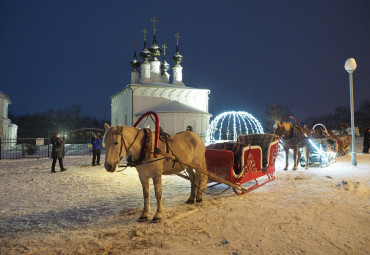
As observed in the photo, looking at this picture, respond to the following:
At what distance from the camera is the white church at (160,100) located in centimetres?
2891

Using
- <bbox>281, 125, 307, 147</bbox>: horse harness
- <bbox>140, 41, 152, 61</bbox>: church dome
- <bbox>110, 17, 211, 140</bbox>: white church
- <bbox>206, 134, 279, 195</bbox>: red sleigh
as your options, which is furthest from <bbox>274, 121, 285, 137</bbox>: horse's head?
<bbox>140, 41, 152, 61</bbox>: church dome

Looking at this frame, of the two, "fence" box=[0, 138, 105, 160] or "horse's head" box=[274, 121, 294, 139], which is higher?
"horse's head" box=[274, 121, 294, 139]

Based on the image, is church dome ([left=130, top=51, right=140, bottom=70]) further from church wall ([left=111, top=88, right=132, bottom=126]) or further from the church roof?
the church roof

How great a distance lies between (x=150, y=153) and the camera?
4371 mm

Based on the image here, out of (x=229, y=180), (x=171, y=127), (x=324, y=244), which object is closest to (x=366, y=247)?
(x=324, y=244)

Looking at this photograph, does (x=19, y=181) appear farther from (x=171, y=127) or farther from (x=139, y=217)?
(x=171, y=127)

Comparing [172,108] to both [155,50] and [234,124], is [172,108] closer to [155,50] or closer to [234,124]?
[155,50]

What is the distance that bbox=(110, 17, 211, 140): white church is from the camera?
28.9 metres

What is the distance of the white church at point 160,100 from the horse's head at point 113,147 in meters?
23.3

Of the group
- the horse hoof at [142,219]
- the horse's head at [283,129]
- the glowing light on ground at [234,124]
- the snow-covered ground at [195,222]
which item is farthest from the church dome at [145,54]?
the horse hoof at [142,219]

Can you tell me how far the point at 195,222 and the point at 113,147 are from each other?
190cm

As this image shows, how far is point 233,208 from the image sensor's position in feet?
17.3

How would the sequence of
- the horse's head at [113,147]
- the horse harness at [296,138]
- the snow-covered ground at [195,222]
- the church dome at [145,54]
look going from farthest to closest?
the church dome at [145,54] → the horse harness at [296,138] → the horse's head at [113,147] → the snow-covered ground at [195,222]

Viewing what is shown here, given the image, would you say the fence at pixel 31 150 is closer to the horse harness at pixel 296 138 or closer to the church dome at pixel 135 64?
the horse harness at pixel 296 138
